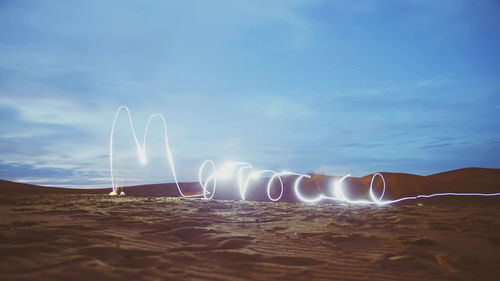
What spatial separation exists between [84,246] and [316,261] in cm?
252

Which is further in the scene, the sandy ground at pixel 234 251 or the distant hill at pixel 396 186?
the distant hill at pixel 396 186

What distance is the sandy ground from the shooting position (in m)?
2.88

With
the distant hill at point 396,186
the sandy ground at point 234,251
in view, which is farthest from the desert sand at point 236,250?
the distant hill at point 396,186

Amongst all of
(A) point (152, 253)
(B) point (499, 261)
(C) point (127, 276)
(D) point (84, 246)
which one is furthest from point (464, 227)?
(D) point (84, 246)

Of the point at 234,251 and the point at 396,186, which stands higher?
the point at 396,186

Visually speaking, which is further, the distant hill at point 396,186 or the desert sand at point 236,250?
the distant hill at point 396,186

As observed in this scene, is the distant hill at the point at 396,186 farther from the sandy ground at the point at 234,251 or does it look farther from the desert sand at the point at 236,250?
the sandy ground at the point at 234,251

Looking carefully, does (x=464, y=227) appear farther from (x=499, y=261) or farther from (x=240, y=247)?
(x=240, y=247)

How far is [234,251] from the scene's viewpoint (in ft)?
11.9

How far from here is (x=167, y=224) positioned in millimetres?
5125

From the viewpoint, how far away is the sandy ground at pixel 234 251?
9.44 feet

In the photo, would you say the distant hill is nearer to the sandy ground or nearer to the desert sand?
the desert sand

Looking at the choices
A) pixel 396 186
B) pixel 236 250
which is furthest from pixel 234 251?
pixel 396 186

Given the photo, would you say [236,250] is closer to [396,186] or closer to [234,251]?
[234,251]
